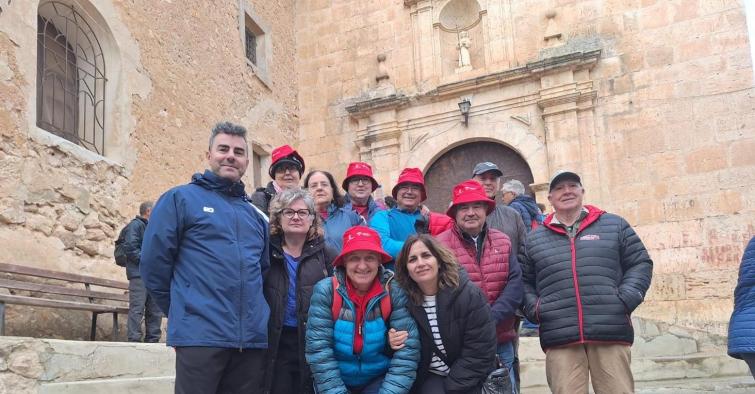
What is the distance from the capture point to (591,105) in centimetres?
966

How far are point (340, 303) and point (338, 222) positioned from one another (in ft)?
3.16

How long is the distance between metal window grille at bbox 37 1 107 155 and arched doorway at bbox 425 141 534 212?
17.8ft

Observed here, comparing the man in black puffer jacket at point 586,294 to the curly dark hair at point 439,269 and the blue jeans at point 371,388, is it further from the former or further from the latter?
the blue jeans at point 371,388

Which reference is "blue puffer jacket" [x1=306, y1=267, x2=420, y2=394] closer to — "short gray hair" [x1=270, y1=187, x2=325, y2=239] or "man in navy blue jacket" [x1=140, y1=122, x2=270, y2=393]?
"man in navy blue jacket" [x1=140, y1=122, x2=270, y2=393]

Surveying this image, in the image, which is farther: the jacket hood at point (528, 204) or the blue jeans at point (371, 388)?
the jacket hood at point (528, 204)

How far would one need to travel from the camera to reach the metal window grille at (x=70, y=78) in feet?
23.0

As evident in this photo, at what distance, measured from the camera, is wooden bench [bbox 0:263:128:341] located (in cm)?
508

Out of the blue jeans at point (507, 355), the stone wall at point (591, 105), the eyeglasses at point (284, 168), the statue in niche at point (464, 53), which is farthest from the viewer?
the statue in niche at point (464, 53)

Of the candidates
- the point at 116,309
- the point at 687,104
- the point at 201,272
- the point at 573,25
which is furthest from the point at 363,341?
the point at 573,25

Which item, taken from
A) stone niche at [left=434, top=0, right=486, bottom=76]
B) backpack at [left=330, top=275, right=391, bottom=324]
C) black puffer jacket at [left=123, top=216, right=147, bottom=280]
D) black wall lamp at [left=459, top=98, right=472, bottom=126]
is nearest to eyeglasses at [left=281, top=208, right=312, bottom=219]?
backpack at [left=330, top=275, right=391, bottom=324]

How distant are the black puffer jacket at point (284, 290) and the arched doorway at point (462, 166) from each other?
7.49 metres

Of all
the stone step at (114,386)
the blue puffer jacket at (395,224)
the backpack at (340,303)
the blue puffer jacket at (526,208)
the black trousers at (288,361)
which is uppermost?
the blue puffer jacket at (526,208)

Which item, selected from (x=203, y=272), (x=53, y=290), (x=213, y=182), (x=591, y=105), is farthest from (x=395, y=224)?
(x=591, y=105)

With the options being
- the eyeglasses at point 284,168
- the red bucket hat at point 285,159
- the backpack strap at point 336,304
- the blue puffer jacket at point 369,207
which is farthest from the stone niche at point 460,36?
the backpack strap at point 336,304
